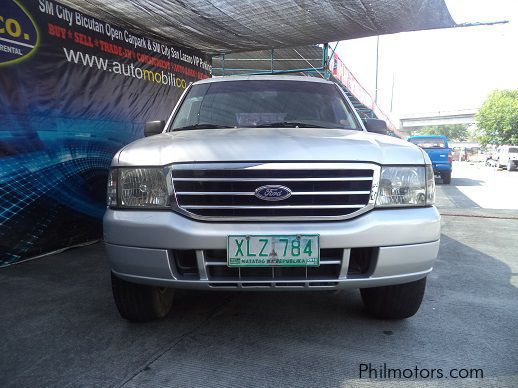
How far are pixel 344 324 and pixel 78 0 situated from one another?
173 inches

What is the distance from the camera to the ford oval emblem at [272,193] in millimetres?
2107

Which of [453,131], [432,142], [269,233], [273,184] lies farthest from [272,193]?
[453,131]

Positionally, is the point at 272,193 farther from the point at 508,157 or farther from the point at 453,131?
the point at 453,131

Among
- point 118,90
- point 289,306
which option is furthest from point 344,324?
point 118,90

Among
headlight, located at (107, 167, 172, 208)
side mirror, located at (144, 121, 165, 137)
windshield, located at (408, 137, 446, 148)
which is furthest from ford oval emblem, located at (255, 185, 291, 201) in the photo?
windshield, located at (408, 137, 446, 148)

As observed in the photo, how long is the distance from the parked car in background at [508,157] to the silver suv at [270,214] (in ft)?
87.6

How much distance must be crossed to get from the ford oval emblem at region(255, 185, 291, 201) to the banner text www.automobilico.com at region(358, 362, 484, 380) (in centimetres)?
104

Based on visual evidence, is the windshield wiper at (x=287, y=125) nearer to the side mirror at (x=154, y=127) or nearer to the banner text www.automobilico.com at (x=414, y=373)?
the side mirror at (x=154, y=127)

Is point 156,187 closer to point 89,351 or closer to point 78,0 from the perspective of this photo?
point 89,351

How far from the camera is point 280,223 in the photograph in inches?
83.3

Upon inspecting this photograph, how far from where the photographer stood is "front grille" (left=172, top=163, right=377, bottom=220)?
6.96 feet

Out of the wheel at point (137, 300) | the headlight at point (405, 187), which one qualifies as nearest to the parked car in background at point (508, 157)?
the headlight at point (405, 187)

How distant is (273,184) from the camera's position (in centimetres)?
212

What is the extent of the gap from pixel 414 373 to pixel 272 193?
1238mm
